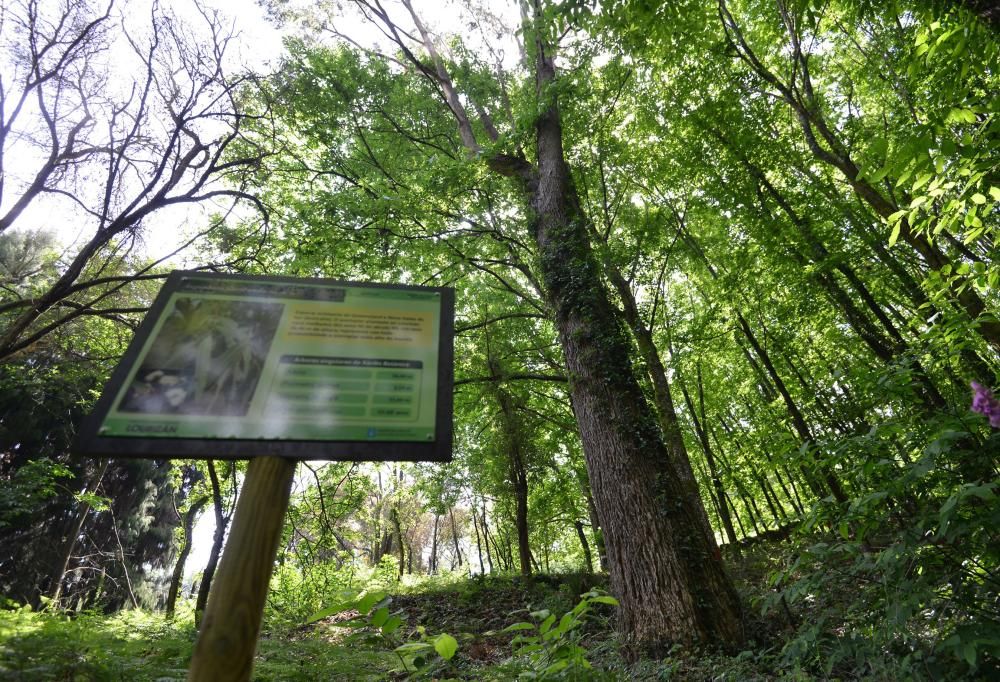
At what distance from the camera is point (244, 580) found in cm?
131

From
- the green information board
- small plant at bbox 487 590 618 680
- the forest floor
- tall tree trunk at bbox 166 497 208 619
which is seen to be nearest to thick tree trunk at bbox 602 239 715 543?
the forest floor

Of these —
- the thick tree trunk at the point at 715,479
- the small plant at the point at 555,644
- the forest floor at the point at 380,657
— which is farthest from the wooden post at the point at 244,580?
the thick tree trunk at the point at 715,479

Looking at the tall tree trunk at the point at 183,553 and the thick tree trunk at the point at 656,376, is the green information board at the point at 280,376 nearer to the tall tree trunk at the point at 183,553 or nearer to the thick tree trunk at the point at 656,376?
the thick tree trunk at the point at 656,376

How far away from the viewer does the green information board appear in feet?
5.03

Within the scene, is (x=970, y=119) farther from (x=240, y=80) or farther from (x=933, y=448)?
(x=240, y=80)

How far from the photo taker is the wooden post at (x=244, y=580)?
46.9 inches

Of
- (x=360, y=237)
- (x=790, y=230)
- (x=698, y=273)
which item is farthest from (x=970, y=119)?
(x=698, y=273)

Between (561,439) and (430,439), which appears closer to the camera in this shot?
(430,439)

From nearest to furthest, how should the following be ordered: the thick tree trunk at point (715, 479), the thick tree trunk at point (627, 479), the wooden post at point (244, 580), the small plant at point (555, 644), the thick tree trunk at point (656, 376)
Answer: the wooden post at point (244, 580) < the small plant at point (555, 644) < the thick tree trunk at point (627, 479) < the thick tree trunk at point (656, 376) < the thick tree trunk at point (715, 479)

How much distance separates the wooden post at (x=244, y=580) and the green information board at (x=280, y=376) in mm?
110

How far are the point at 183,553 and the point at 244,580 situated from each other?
11667 mm

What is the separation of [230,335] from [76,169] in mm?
7441

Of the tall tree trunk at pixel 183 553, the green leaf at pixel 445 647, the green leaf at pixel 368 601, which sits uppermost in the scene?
the tall tree trunk at pixel 183 553

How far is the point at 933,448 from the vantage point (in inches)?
77.0
